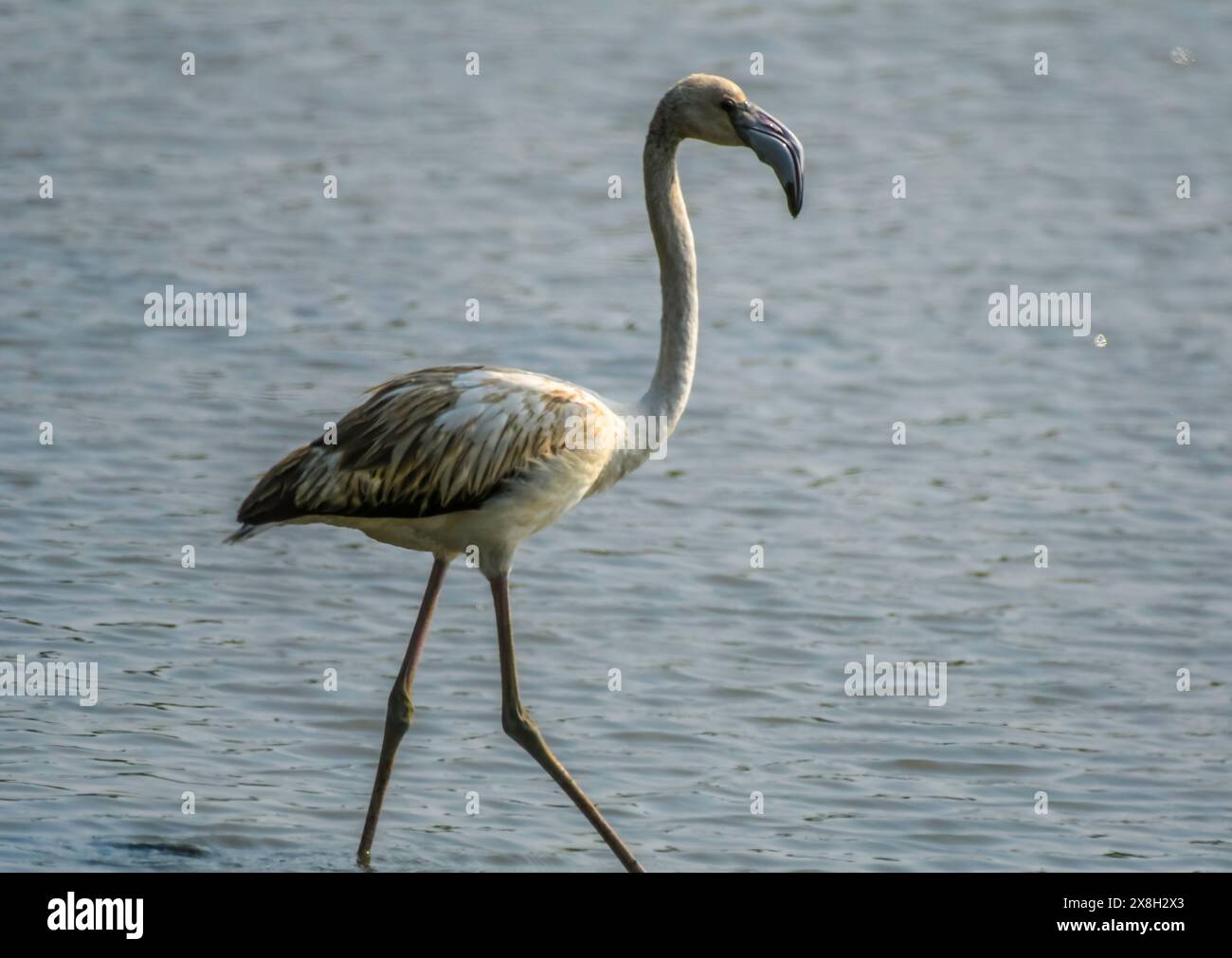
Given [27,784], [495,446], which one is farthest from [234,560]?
[495,446]

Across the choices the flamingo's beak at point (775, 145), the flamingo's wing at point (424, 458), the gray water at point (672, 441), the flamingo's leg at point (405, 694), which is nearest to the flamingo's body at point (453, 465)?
the flamingo's wing at point (424, 458)

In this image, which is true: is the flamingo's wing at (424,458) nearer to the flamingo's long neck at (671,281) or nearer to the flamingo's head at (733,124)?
the flamingo's long neck at (671,281)

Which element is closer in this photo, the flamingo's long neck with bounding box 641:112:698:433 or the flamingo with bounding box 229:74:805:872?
the flamingo with bounding box 229:74:805:872

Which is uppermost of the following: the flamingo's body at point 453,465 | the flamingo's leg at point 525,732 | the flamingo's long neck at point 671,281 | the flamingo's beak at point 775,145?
the flamingo's beak at point 775,145

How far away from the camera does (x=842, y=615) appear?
1059cm

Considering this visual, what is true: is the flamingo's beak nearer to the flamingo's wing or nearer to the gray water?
the flamingo's wing

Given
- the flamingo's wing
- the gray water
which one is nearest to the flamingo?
the flamingo's wing

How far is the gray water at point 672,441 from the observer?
344 inches

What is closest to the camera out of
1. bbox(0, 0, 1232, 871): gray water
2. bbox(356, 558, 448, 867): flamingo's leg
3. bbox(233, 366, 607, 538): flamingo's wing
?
bbox(233, 366, 607, 538): flamingo's wing

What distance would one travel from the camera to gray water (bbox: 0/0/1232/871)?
344 inches

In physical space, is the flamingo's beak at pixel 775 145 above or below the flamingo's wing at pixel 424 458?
above

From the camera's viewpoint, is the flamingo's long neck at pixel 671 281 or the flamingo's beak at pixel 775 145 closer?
the flamingo's beak at pixel 775 145

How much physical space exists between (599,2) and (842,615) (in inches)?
530
